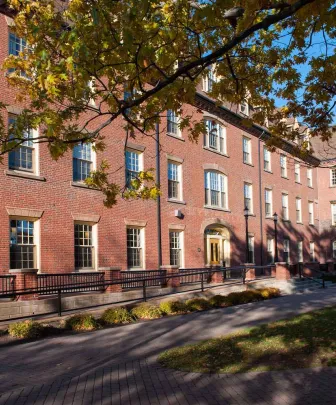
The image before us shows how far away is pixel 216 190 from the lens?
27188 mm

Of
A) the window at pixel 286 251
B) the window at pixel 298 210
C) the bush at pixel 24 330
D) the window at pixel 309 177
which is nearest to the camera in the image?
the bush at pixel 24 330

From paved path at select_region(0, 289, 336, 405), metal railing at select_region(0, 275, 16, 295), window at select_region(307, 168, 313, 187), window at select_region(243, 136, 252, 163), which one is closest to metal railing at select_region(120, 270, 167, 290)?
metal railing at select_region(0, 275, 16, 295)

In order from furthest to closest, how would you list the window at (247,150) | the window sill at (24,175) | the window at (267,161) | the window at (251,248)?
the window at (267,161), the window at (247,150), the window at (251,248), the window sill at (24,175)

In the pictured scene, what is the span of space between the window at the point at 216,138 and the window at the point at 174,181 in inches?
126

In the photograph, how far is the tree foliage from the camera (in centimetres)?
625

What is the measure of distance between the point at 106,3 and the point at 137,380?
5627 mm

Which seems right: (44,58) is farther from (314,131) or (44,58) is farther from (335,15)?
(314,131)

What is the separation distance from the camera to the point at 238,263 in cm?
2808

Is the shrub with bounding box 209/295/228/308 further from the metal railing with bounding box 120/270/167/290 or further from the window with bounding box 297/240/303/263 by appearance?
the window with bounding box 297/240/303/263

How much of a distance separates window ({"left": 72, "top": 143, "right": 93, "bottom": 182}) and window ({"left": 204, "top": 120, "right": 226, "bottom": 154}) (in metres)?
9.21

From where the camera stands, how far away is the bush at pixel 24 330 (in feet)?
35.2

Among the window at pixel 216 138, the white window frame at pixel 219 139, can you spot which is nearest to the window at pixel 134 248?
the window at pixel 216 138

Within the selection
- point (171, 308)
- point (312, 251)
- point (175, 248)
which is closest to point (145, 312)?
point (171, 308)

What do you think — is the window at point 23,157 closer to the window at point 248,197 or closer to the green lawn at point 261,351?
the green lawn at point 261,351
